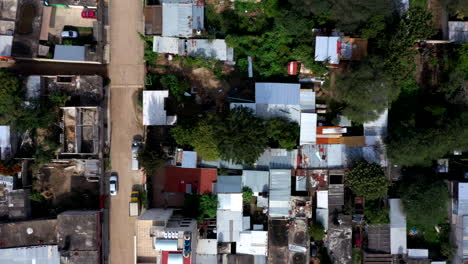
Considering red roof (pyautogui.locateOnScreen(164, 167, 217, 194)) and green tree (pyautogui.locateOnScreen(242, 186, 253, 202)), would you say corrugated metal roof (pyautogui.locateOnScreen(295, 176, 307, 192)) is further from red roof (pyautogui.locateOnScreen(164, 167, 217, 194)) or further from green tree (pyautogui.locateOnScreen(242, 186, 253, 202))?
red roof (pyautogui.locateOnScreen(164, 167, 217, 194))

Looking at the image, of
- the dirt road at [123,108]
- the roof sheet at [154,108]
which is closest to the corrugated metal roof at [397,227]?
the roof sheet at [154,108]

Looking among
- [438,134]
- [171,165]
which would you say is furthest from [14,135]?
[438,134]

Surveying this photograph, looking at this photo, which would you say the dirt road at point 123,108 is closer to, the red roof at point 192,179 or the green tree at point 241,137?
the red roof at point 192,179

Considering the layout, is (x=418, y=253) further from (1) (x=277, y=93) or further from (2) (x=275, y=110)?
(1) (x=277, y=93)

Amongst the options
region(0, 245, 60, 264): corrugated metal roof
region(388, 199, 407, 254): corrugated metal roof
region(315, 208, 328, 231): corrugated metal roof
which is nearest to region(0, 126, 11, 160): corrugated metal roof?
region(0, 245, 60, 264): corrugated metal roof

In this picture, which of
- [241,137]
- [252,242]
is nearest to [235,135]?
[241,137]
